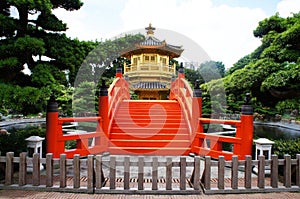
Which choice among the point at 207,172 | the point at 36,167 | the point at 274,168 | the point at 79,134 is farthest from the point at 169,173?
the point at 79,134

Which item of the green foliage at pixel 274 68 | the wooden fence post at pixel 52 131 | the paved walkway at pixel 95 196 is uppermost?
the green foliage at pixel 274 68

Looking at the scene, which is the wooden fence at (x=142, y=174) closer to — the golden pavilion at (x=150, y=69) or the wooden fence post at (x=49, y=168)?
the wooden fence post at (x=49, y=168)

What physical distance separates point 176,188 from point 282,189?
2174 millimetres

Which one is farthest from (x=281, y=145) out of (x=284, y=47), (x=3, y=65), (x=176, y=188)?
(x=3, y=65)

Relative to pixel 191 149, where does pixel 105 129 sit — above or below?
above

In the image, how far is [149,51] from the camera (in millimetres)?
32219

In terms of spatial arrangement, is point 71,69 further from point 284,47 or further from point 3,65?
point 284,47

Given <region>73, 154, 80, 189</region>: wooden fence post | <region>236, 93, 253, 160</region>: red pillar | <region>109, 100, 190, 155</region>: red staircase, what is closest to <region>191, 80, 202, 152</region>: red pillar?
<region>109, 100, 190, 155</region>: red staircase

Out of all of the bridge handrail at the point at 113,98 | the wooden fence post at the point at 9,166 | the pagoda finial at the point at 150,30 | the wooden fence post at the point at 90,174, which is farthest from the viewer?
the pagoda finial at the point at 150,30

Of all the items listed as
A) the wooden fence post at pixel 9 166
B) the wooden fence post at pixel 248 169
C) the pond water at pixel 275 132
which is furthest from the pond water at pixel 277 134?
the wooden fence post at pixel 9 166

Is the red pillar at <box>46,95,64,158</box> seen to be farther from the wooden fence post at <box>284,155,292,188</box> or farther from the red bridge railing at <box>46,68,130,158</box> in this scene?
the wooden fence post at <box>284,155,292,188</box>

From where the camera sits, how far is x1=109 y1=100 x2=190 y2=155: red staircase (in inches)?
336

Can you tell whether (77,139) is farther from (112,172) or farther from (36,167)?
(112,172)

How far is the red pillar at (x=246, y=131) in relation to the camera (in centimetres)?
710
